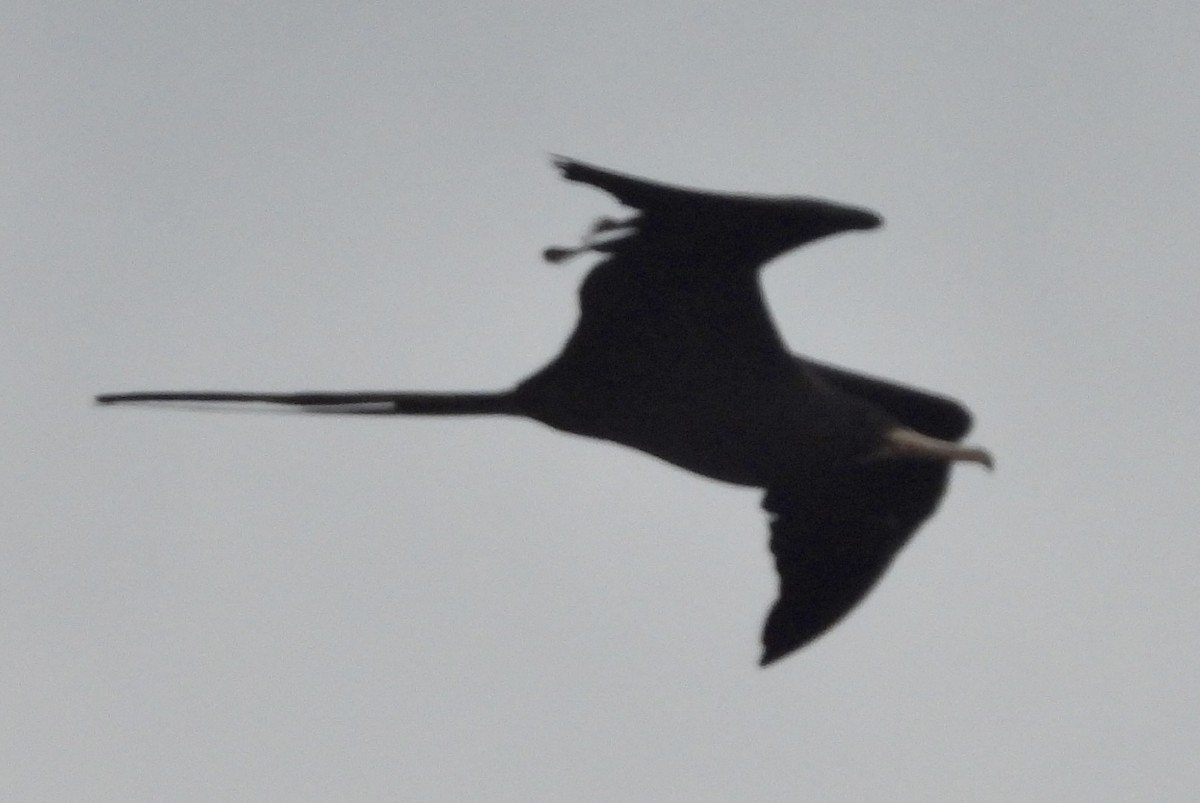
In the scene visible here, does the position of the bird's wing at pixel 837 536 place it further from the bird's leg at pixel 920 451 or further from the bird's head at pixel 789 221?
the bird's head at pixel 789 221

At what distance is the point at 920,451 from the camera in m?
7.13

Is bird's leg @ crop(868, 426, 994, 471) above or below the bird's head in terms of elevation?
below

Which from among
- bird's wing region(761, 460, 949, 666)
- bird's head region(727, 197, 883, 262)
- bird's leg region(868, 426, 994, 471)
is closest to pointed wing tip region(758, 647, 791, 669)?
bird's wing region(761, 460, 949, 666)

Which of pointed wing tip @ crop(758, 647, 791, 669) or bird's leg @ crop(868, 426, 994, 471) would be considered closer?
bird's leg @ crop(868, 426, 994, 471)

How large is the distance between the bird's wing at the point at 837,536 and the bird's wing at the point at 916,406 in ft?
0.52

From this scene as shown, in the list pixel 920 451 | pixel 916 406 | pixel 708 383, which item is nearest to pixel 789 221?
pixel 708 383

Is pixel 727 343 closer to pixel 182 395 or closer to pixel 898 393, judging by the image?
pixel 898 393

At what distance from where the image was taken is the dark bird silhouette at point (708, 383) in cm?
605

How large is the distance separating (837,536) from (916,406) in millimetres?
646

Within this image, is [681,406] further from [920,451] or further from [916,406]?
[916,406]

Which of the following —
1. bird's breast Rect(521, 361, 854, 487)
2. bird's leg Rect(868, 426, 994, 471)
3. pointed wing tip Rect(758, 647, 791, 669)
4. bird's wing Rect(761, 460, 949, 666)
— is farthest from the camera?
bird's wing Rect(761, 460, 949, 666)

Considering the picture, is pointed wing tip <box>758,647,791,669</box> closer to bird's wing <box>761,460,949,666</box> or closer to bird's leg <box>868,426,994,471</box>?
bird's wing <box>761,460,949,666</box>

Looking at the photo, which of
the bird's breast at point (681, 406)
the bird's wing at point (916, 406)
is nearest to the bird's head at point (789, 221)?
the bird's breast at point (681, 406)

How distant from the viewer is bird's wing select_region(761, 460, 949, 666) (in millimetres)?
7477
